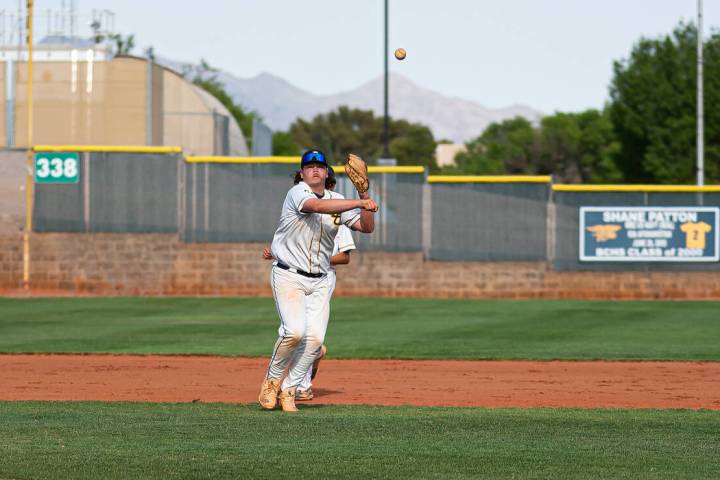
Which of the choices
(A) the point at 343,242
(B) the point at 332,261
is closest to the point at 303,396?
(B) the point at 332,261

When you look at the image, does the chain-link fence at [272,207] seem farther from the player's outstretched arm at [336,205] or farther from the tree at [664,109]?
the tree at [664,109]

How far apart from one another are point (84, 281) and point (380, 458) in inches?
937

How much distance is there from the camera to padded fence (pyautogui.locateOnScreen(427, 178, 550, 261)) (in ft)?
99.6

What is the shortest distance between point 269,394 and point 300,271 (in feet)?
3.31

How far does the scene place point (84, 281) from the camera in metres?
30.4

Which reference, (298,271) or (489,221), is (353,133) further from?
(298,271)

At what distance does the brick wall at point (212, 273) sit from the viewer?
3022cm

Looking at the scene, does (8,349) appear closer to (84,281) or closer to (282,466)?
(282,466)

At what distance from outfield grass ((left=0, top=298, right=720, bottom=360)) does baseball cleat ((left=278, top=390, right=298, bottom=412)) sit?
6200 mm

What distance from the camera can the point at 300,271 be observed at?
32.3 ft

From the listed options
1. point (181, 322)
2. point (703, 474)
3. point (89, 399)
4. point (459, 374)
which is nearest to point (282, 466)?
point (703, 474)

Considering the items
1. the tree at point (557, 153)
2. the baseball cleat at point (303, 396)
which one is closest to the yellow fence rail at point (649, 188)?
the baseball cleat at point (303, 396)

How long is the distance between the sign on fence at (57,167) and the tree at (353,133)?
116750mm

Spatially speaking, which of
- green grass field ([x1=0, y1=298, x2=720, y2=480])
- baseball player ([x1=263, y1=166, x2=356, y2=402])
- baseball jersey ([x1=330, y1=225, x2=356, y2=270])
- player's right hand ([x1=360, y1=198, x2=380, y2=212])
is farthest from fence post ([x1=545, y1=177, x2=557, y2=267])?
player's right hand ([x1=360, y1=198, x2=380, y2=212])
